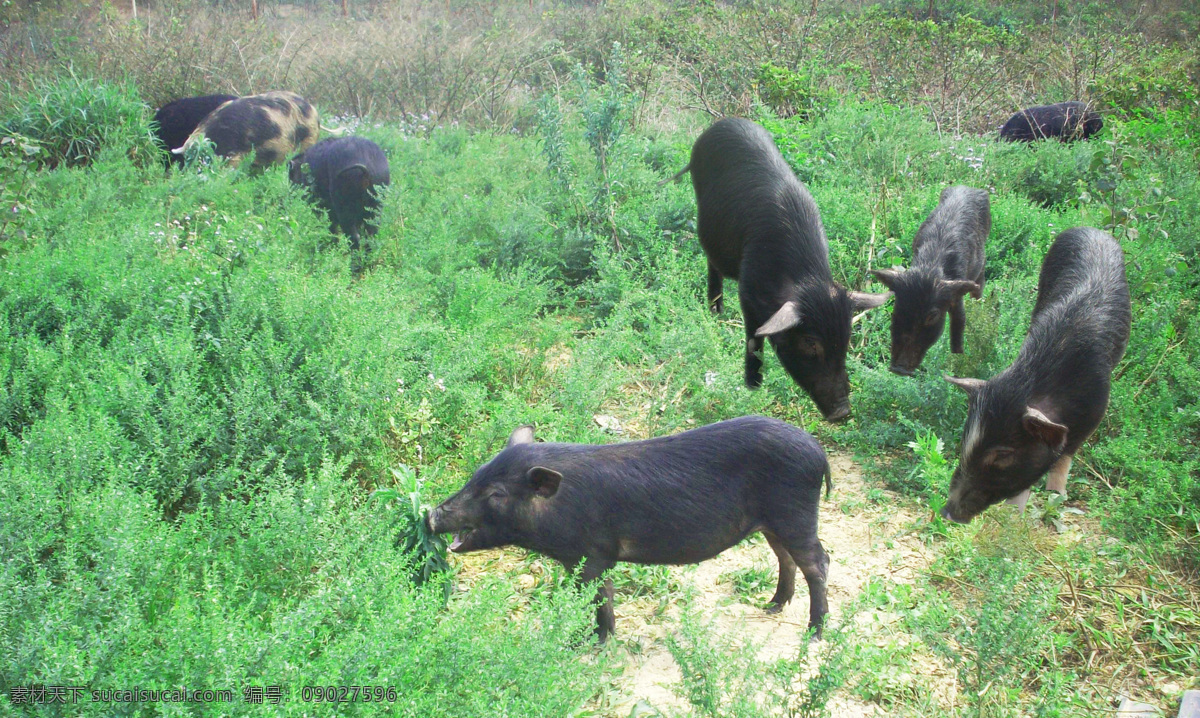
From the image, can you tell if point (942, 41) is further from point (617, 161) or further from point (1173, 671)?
point (1173, 671)

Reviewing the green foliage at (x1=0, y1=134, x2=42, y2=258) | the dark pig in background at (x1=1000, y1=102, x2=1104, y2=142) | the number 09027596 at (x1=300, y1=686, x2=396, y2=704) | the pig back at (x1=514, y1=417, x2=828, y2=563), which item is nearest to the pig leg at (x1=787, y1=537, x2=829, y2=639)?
the pig back at (x1=514, y1=417, x2=828, y2=563)

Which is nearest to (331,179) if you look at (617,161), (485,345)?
(617,161)

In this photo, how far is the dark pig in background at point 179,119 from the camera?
33.5 ft

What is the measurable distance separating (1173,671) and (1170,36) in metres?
19.3

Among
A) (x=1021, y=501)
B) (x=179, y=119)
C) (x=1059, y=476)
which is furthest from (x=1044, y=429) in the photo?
(x=179, y=119)

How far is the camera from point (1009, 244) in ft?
22.4

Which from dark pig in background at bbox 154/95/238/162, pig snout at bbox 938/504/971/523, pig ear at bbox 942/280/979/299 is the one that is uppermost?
pig ear at bbox 942/280/979/299

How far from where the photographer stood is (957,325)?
17.9 feet

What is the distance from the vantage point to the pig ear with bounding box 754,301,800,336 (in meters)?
4.27

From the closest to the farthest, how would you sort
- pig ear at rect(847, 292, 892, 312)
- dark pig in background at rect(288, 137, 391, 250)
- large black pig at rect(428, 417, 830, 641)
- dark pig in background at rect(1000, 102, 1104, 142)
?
large black pig at rect(428, 417, 830, 641) → pig ear at rect(847, 292, 892, 312) → dark pig in background at rect(288, 137, 391, 250) → dark pig in background at rect(1000, 102, 1104, 142)

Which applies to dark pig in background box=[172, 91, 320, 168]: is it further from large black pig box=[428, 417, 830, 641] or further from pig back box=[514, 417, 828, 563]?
pig back box=[514, 417, 828, 563]

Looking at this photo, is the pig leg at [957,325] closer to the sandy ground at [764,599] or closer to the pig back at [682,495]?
the sandy ground at [764,599]

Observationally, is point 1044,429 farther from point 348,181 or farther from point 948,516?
point 348,181

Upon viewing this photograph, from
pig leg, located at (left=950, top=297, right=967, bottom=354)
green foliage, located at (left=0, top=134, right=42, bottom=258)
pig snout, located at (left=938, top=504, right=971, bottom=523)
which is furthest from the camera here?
green foliage, located at (left=0, top=134, right=42, bottom=258)
